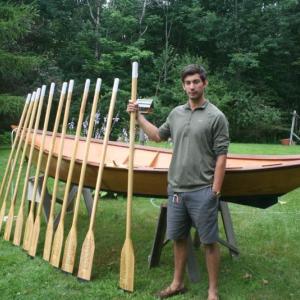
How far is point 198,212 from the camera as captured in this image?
3258mm

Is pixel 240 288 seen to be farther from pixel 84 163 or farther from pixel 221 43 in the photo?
pixel 221 43

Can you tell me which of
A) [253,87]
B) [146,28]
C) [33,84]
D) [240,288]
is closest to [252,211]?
[240,288]

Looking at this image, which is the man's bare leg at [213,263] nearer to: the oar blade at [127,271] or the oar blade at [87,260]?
the oar blade at [127,271]

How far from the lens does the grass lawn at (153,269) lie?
3676 millimetres

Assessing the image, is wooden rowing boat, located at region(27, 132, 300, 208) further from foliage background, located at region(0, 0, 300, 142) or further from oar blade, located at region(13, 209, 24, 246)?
foliage background, located at region(0, 0, 300, 142)

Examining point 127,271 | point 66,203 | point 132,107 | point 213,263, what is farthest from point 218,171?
point 66,203

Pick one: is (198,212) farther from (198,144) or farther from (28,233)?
(28,233)

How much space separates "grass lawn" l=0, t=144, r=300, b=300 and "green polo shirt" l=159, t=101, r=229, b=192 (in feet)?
3.22

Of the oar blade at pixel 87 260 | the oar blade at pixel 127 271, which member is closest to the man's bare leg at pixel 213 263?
the oar blade at pixel 127 271

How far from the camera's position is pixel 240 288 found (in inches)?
149

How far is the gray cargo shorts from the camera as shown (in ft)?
10.6

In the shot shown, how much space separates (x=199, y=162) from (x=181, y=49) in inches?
833

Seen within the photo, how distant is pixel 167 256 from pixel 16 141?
2339 mm

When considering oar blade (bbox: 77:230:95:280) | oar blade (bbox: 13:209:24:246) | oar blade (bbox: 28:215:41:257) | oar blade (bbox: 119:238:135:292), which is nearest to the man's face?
oar blade (bbox: 119:238:135:292)
